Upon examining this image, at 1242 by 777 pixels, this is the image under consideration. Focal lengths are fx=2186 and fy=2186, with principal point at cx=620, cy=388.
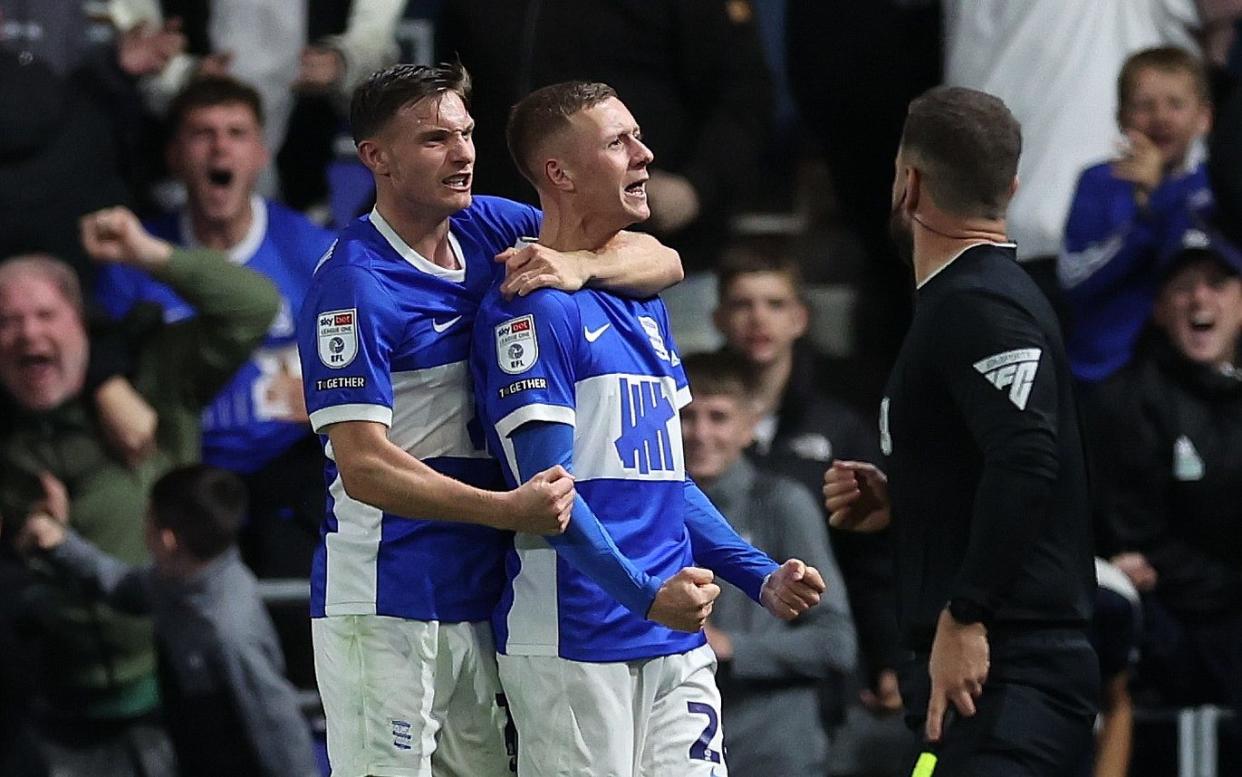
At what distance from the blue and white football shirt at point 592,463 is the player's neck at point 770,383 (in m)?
2.80

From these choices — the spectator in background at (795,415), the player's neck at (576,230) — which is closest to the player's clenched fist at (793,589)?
the player's neck at (576,230)

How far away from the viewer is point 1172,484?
6.80m

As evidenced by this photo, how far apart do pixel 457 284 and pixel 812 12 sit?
3624 mm

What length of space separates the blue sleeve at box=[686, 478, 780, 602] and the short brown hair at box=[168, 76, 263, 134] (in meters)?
3.08

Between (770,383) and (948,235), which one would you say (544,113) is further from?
(770,383)

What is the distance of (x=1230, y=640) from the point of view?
676 cm

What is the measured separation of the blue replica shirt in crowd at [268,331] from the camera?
6.61 m

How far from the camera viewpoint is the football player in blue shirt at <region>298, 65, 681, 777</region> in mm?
3943

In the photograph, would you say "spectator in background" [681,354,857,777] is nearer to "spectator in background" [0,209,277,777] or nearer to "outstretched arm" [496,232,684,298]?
"spectator in background" [0,209,277,777]

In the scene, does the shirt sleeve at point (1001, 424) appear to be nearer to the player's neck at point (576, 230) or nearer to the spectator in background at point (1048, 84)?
the player's neck at point (576, 230)

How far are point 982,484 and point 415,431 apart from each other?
1.03m

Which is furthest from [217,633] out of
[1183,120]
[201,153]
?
[1183,120]

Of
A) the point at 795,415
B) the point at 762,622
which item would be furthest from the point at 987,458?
the point at 795,415

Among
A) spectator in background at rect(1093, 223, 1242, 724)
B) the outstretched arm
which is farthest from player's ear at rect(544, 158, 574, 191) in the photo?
spectator in background at rect(1093, 223, 1242, 724)
